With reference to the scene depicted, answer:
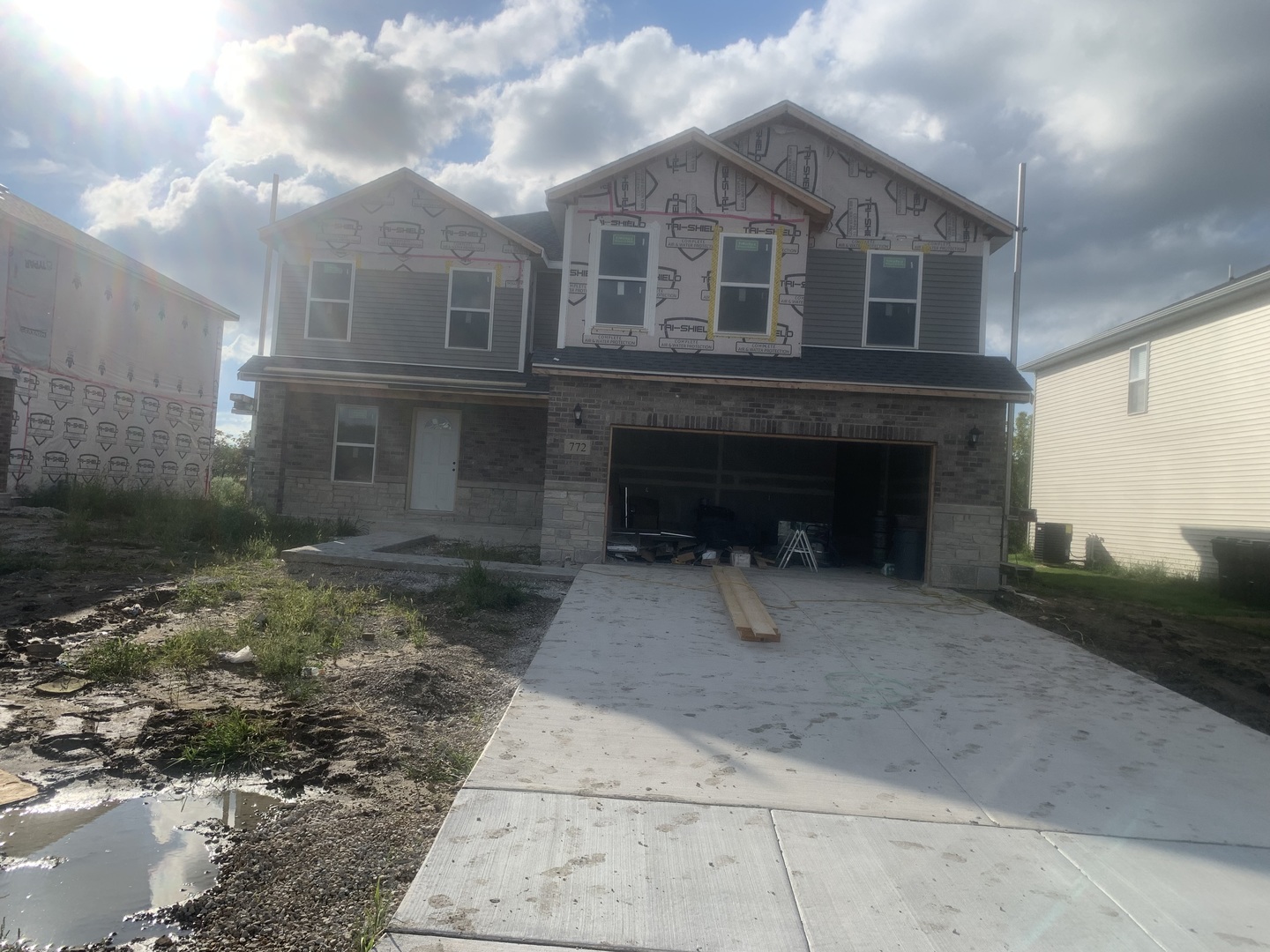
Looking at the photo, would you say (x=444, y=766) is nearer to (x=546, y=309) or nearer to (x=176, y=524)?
(x=176, y=524)

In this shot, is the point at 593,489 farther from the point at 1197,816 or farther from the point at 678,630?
the point at 1197,816

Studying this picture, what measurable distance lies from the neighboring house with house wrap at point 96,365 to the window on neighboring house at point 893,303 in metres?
15.1

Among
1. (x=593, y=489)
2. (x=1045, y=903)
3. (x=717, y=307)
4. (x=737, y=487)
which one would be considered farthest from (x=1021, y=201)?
(x=1045, y=903)

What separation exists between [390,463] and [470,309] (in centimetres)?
337

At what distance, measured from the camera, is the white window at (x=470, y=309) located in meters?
16.0

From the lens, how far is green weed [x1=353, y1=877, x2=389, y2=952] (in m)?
2.71

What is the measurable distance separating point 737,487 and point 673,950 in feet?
50.5

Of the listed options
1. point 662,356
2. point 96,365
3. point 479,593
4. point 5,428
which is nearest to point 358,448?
point 5,428

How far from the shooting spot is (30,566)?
29.6 ft

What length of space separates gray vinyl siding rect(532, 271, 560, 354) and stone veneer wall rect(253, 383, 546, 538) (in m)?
1.51

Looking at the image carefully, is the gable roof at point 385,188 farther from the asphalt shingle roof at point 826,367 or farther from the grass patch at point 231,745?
the grass patch at point 231,745

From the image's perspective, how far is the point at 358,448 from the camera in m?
16.4

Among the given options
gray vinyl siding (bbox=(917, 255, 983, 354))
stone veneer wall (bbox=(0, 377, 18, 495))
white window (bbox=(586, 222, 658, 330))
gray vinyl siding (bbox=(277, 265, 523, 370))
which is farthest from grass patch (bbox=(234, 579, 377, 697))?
gray vinyl siding (bbox=(917, 255, 983, 354))

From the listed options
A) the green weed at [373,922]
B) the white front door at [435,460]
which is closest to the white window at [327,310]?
the white front door at [435,460]
